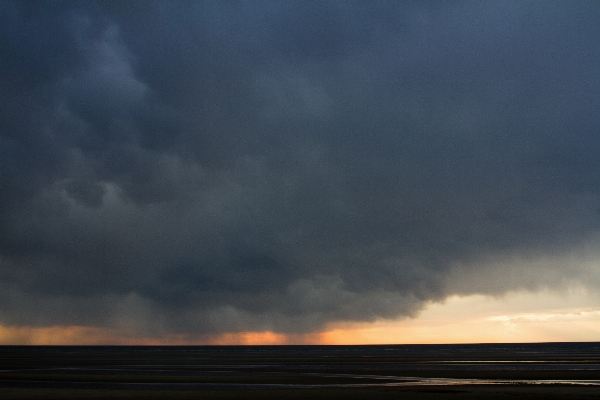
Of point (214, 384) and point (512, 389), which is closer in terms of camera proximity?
point (512, 389)

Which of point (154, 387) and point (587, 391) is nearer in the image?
point (587, 391)

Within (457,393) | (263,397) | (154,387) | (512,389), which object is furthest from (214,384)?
(512,389)

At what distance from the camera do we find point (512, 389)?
1612 inches

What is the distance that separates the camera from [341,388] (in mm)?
43875

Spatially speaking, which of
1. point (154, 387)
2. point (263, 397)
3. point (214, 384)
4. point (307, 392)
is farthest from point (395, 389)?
point (154, 387)

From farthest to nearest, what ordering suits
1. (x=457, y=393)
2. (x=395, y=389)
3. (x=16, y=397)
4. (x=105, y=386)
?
(x=105, y=386)
(x=395, y=389)
(x=457, y=393)
(x=16, y=397)

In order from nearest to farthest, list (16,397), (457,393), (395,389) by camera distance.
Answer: (16,397) < (457,393) < (395,389)

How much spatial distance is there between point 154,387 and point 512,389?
27615 mm

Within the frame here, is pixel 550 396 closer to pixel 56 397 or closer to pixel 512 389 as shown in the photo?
pixel 512 389

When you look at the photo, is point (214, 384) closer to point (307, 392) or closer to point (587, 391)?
point (307, 392)

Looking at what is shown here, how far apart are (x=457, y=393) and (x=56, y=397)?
26.9m

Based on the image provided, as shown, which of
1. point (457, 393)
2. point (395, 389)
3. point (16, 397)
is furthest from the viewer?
point (395, 389)

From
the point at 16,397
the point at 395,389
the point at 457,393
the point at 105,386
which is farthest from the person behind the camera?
the point at 105,386

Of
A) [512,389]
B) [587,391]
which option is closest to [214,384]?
[512,389]
